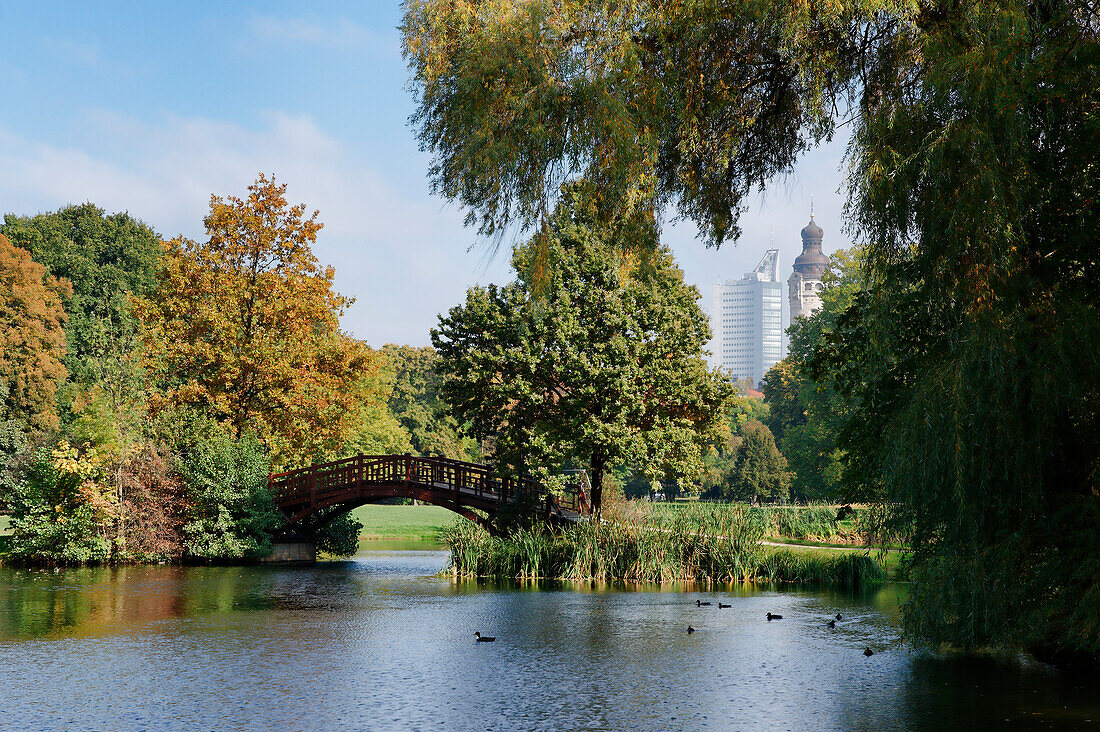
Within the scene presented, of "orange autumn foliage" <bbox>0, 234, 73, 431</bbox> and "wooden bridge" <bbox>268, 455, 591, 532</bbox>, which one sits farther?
"orange autumn foliage" <bbox>0, 234, 73, 431</bbox>

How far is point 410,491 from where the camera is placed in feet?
Result: 90.5

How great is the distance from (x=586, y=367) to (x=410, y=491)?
6.94m

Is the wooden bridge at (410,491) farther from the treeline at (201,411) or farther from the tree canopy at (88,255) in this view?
the tree canopy at (88,255)

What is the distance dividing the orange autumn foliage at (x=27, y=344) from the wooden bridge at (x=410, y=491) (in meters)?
12.7

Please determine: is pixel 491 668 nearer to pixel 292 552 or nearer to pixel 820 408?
pixel 292 552

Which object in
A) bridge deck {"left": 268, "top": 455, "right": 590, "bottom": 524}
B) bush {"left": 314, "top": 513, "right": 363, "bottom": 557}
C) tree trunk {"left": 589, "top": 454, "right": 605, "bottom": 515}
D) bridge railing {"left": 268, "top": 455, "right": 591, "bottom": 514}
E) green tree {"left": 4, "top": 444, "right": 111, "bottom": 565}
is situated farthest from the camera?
bush {"left": 314, "top": 513, "right": 363, "bottom": 557}

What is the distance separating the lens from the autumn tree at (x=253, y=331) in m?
28.3

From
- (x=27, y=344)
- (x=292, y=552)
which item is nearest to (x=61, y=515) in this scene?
(x=292, y=552)

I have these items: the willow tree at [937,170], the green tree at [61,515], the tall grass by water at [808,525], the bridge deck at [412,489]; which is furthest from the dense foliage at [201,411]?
the willow tree at [937,170]

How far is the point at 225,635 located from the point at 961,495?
952 cm

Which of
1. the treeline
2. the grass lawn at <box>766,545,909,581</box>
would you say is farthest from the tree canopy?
the grass lawn at <box>766,545,909,581</box>

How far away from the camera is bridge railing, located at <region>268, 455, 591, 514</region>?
87.7 feet

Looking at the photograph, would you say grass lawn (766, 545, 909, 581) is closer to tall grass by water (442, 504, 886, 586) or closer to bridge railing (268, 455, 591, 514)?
tall grass by water (442, 504, 886, 586)

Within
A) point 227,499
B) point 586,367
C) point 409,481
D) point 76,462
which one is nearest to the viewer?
point 586,367
